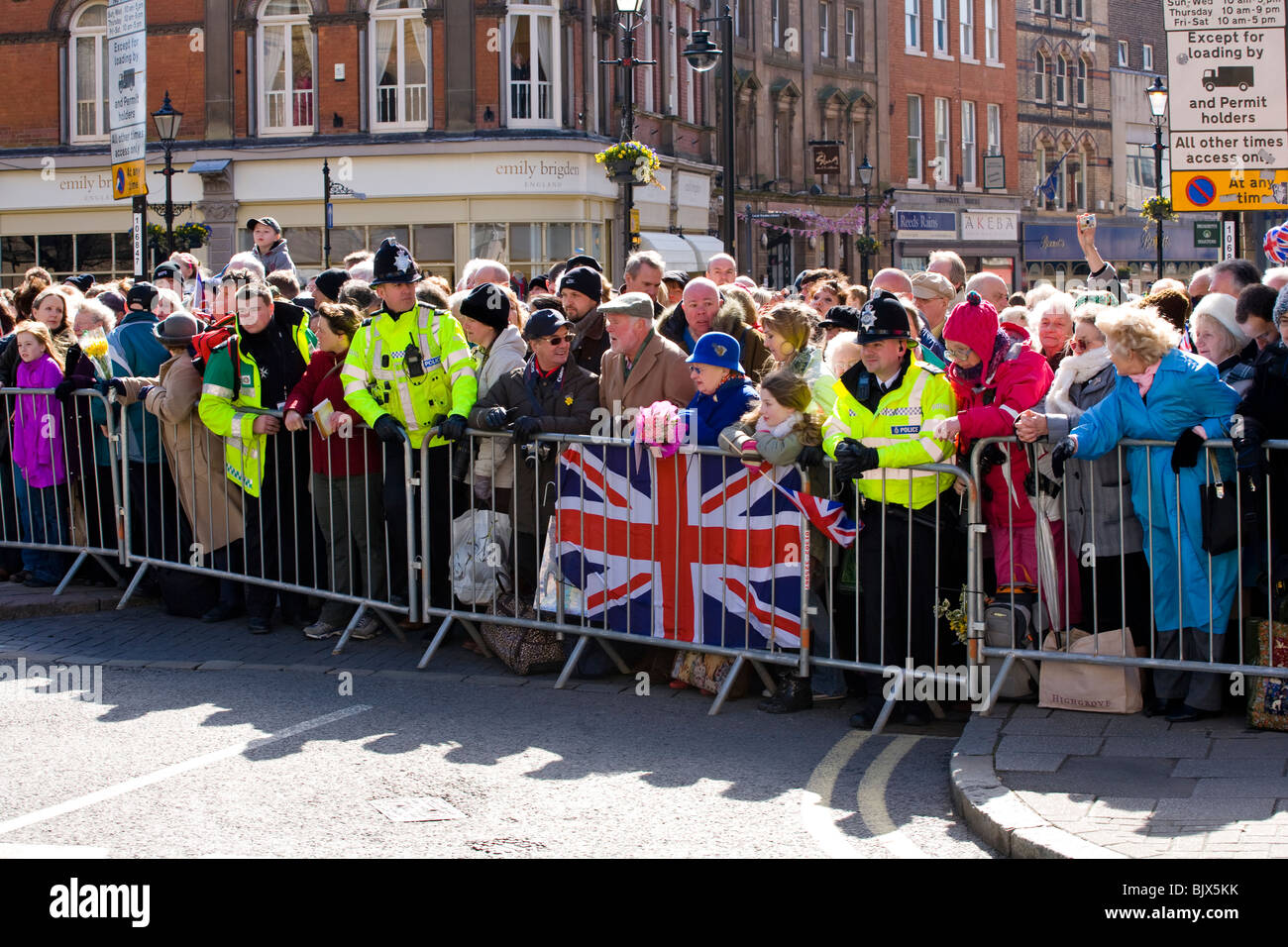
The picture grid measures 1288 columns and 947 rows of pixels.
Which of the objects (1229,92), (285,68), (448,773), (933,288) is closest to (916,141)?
(285,68)

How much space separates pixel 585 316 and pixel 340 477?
1.76 m

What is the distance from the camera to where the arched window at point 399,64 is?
3108 centimetres

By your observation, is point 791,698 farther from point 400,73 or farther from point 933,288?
point 400,73

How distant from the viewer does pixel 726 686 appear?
7.50m

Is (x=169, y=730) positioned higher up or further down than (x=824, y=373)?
further down

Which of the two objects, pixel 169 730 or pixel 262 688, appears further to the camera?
pixel 262 688

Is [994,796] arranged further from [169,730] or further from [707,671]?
[169,730]

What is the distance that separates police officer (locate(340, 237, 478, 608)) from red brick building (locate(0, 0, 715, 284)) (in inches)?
891

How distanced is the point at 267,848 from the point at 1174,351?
4433mm

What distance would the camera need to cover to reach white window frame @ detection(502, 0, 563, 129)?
30938 mm

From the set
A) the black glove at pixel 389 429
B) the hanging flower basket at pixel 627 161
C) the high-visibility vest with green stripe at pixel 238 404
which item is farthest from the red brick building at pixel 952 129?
the black glove at pixel 389 429
